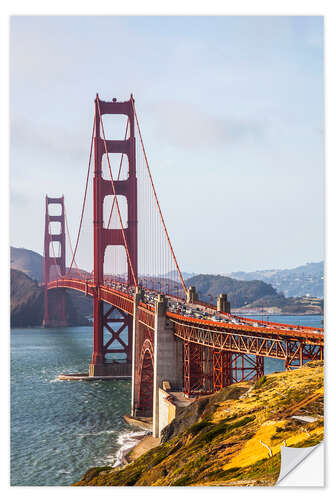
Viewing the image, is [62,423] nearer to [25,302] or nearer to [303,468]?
[303,468]

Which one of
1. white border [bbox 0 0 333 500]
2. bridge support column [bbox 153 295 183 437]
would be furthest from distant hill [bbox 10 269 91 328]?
white border [bbox 0 0 333 500]

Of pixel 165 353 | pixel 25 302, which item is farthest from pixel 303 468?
pixel 25 302

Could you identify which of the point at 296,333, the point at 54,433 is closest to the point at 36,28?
the point at 296,333

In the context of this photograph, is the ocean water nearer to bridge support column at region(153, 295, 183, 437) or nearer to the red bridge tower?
the red bridge tower

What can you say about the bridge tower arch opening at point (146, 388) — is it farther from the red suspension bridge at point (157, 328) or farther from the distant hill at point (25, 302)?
the distant hill at point (25, 302)
